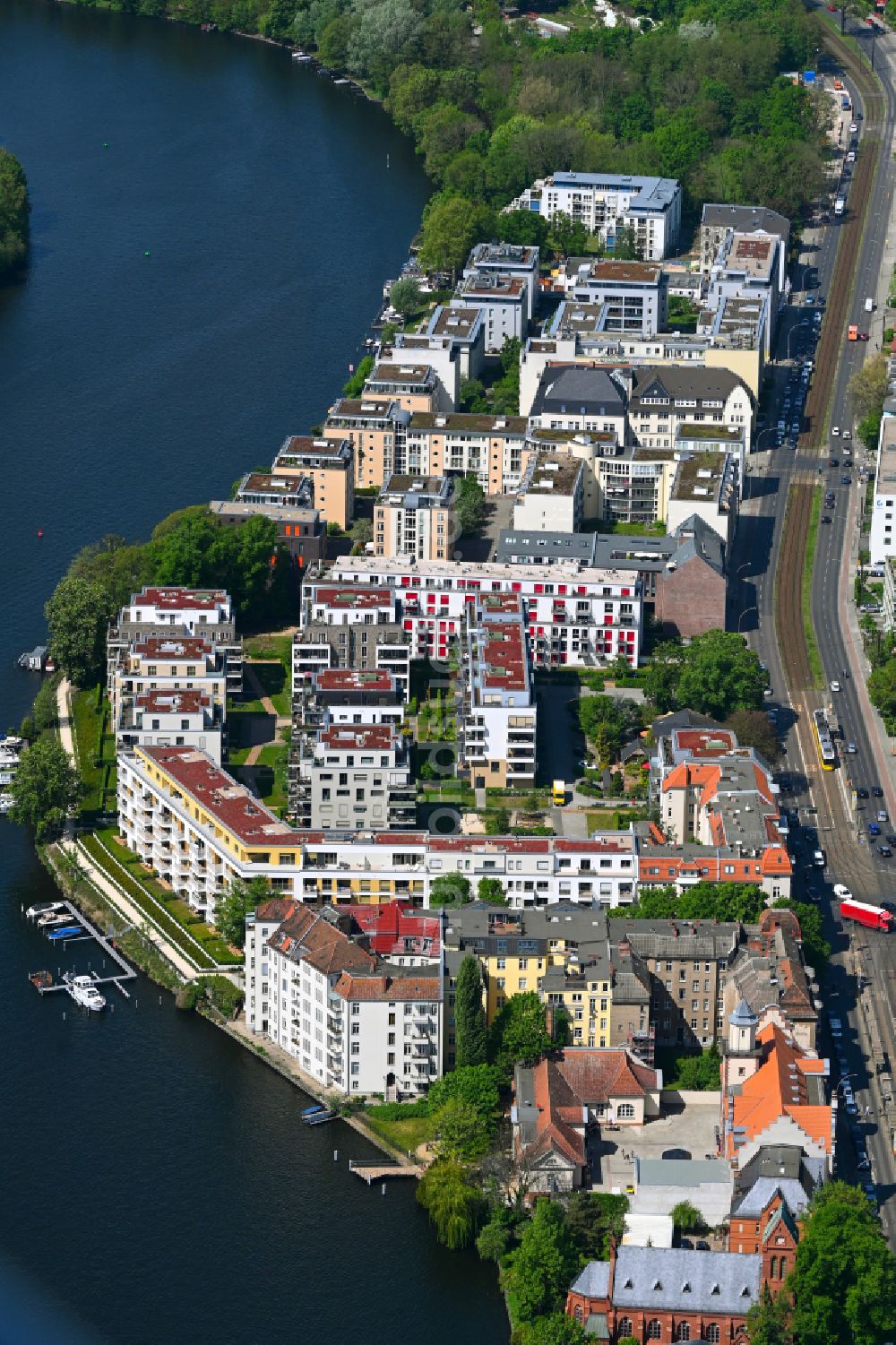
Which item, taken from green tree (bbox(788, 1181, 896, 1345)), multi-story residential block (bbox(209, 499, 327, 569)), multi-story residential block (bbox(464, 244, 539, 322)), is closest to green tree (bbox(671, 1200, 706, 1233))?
green tree (bbox(788, 1181, 896, 1345))

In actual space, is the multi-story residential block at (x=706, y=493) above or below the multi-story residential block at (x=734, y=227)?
below

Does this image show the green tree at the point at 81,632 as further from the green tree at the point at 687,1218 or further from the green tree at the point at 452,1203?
the green tree at the point at 687,1218

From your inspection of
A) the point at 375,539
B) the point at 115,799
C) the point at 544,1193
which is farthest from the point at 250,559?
the point at 544,1193

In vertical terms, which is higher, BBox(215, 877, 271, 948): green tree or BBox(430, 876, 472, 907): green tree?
BBox(430, 876, 472, 907): green tree

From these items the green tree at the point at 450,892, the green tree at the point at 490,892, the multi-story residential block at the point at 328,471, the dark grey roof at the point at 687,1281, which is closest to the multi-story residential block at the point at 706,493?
the multi-story residential block at the point at 328,471

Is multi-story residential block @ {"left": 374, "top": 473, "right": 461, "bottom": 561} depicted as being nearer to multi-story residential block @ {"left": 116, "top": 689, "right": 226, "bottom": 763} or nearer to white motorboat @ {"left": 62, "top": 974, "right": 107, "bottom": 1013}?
multi-story residential block @ {"left": 116, "top": 689, "right": 226, "bottom": 763}
